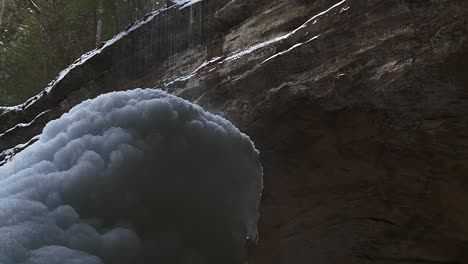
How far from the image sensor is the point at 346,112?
4621mm

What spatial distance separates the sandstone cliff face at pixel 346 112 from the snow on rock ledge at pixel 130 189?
4.54ft

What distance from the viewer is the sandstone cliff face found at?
169 inches

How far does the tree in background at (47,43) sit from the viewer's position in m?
10.7

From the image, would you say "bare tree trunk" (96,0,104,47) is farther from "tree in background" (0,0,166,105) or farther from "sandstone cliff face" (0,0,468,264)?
"sandstone cliff face" (0,0,468,264)

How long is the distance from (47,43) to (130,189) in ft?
30.3

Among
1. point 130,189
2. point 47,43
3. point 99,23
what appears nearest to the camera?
point 130,189

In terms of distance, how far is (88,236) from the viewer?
239 cm

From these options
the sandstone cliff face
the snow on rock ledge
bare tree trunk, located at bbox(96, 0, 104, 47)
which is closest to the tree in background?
bare tree trunk, located at bbox(96, 0, 104, 47)

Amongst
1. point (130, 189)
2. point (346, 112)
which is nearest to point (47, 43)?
point (346, 112)

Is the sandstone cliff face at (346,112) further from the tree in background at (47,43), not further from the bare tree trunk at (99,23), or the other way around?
the tree in background at (47,43)

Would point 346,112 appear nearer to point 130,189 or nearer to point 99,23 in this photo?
point 130,189

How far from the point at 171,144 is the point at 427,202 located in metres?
2.96

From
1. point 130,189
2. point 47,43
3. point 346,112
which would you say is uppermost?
point 130,189

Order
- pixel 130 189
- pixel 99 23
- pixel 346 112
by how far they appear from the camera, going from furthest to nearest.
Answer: pixel 99 23
pixel 346 112
pixel 130 189
